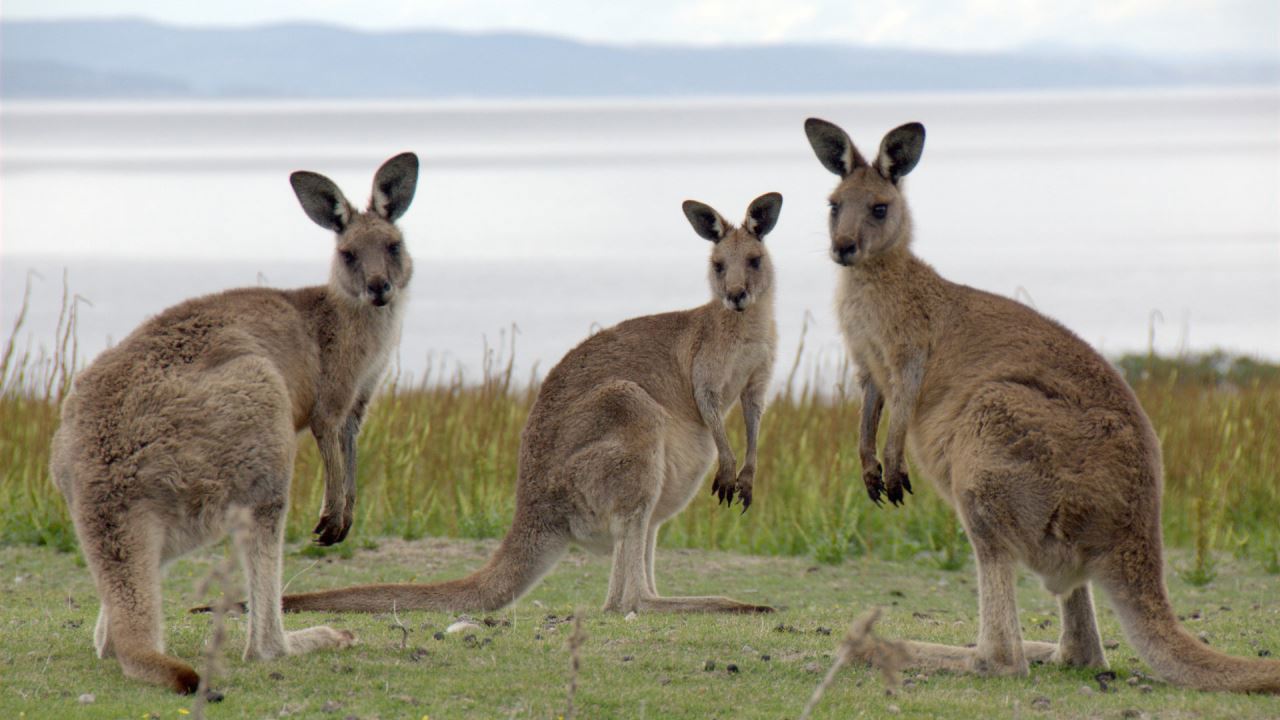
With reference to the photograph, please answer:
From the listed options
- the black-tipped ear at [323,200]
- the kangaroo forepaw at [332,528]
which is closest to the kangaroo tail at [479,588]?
the kangaroo forepaw at [332,528]

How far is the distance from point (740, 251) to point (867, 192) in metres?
0.95

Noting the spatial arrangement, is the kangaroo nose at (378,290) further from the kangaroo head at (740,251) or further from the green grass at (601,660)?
the kangaroo head at (740,251)

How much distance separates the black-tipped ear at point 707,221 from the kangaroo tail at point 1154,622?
2.64 m

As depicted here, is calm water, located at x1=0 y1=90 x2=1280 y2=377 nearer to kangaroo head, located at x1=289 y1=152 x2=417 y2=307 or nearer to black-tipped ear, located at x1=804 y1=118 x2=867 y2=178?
black-tipped ear, located at x1=804 y1=118 x2=867 y2=178

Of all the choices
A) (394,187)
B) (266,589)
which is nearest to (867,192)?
(394,187)

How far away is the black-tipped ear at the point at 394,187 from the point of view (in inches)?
Result: 234

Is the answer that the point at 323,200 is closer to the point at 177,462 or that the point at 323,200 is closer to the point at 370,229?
the point at 370,229

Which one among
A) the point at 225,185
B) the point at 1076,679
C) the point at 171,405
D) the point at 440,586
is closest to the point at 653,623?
the point at 440,586

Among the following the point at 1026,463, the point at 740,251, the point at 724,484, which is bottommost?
the point at 724,484

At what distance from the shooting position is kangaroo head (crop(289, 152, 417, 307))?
5.73 metres

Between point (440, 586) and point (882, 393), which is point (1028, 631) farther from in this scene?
point (440, 586)

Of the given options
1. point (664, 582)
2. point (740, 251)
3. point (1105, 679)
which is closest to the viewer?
point (1105, 679)

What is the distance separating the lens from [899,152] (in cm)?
594

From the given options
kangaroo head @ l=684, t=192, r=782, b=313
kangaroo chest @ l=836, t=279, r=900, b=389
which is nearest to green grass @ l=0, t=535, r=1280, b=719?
kangaroo chest @ l=836, t=279, r=900, b=389
